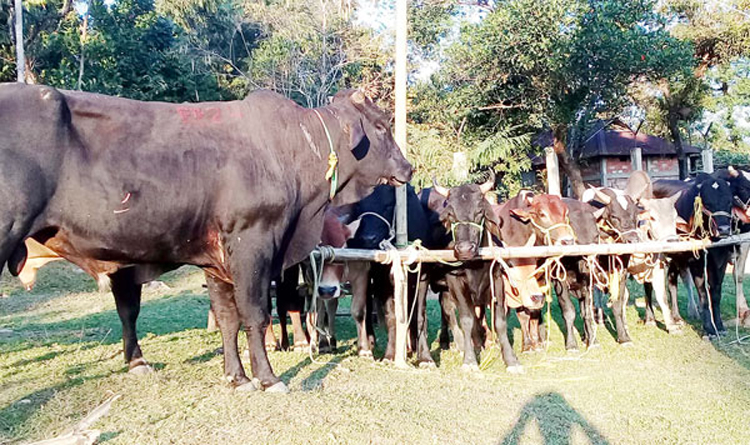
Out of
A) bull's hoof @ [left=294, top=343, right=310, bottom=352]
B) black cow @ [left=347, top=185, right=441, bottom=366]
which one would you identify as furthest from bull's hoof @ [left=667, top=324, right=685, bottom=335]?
bull's hoof @ [left=294, top=343, right=310, bottom=352]

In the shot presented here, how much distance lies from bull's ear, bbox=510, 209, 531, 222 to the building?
15.7m

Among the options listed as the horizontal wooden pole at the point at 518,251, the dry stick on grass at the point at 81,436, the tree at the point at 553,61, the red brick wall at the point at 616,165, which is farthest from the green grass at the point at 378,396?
the red brick wall at the point at 616,165

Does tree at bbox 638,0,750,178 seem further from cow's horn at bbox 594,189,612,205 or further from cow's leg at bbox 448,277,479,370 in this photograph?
cow's leg at bbox 448,277,479,370

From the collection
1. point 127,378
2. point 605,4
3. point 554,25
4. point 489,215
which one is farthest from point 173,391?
point 605,4

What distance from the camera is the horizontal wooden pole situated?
6.38m

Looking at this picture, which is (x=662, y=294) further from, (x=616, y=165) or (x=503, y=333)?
(x=616, y=165)

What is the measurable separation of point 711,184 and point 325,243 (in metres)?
5.74

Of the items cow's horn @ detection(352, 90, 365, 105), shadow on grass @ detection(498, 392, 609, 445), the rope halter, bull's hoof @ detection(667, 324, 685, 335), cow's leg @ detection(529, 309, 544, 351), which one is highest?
cow's horn @ detection(352, 90, 365, 105)

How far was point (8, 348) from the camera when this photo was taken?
7.21 metres

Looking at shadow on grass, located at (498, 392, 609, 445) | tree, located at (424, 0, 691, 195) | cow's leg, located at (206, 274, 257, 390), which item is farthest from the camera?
tree, located at (424, 0, 691, 195)

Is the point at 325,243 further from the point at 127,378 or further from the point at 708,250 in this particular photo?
the point at 708,250

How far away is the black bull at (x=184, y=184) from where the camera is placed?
4.01 meters

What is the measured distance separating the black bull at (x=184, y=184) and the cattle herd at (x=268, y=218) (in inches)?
0.4

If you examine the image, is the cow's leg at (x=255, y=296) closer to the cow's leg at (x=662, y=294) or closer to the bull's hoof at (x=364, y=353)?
the bull's hoof at (x=364, y=353)
